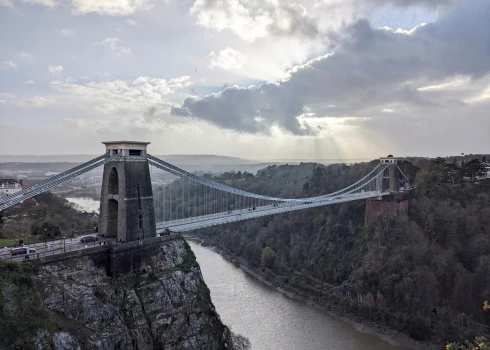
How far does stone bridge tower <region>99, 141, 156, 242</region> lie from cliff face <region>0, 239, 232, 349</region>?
112 cm

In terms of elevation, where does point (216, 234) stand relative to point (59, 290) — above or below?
below

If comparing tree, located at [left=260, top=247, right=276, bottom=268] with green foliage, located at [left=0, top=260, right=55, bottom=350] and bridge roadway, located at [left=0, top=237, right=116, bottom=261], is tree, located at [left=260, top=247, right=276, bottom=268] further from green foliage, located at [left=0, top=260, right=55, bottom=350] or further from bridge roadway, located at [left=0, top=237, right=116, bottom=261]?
green foliage, located at [left=0, top=260, right=55, bottom=350]

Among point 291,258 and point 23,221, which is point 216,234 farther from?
point 23,221

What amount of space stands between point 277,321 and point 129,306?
29.6 feet

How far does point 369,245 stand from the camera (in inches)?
867

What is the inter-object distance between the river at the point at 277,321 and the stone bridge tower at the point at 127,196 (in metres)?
7.09

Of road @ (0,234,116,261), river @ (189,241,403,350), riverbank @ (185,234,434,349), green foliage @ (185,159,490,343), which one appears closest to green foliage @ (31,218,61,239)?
road @ (0,234,116,261)

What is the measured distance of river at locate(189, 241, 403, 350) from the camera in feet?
52.4

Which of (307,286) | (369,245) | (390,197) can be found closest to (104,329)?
(307,286)

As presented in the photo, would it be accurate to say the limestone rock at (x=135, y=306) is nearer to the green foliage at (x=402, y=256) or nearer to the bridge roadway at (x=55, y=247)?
the bridge roadway at (x=55, y=247)

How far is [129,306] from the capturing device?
429 inches

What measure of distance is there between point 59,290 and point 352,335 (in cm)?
1286

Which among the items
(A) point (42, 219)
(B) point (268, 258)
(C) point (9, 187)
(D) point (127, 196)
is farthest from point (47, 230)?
(C) point (9, 187)

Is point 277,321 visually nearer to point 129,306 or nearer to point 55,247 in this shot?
point 129,306
